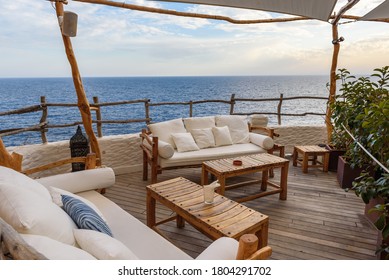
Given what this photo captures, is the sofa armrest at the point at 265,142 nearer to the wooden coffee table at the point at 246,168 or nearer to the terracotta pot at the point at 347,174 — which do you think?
the wooden coffee table at the point at 246,168

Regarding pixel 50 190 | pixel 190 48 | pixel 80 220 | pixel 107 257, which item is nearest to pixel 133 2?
pixel 50 190

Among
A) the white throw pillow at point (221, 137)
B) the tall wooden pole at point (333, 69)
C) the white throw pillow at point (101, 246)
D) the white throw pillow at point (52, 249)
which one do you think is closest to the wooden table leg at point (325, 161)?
the tall wooden pole at point (333, 69)

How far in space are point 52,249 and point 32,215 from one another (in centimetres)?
26

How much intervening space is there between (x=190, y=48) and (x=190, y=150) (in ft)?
55.5

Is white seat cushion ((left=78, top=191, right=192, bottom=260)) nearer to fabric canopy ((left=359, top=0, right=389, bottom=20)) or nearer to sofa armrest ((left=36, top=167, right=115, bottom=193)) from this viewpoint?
sofa armrest ((left=36, top=167, right=115, bottom=193))

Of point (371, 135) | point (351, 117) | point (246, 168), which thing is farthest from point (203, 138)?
point (371, 135)

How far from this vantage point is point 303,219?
295cm

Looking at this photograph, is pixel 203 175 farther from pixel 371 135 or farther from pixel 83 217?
pixel 83 217

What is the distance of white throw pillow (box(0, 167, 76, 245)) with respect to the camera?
3.98 feet

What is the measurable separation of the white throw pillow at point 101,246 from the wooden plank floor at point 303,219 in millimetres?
1168

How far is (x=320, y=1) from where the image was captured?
296cm

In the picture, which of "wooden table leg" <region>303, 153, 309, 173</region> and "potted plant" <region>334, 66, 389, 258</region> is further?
"wooden table leg" <region>303, 153, 309, 173</region>

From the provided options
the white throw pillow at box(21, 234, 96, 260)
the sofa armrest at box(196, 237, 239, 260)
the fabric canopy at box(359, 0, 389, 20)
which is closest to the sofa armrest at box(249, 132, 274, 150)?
the fabric canopy at box(359, 0, 389, 20)

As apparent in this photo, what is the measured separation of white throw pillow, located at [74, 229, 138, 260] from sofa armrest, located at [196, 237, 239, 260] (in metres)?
0.34
